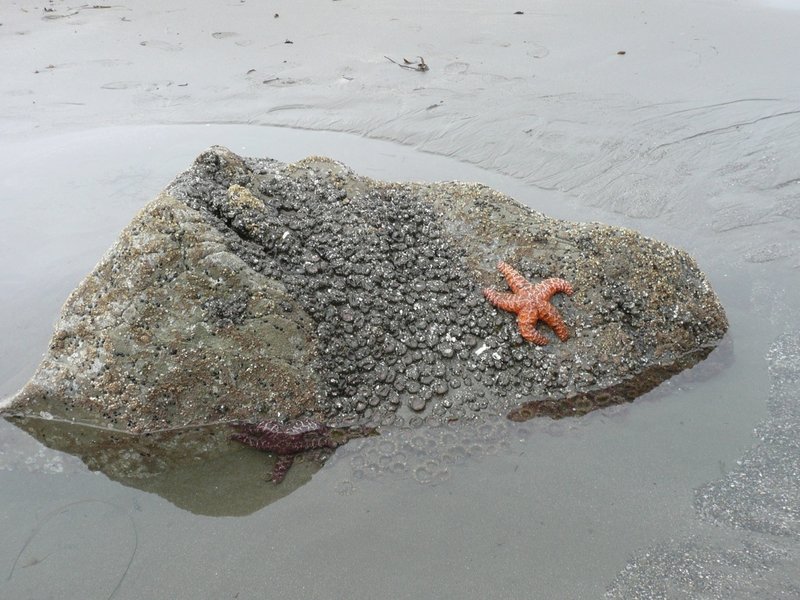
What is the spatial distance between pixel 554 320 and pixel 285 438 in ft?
7.76

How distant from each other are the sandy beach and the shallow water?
0.02m

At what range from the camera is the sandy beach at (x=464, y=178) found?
406cm

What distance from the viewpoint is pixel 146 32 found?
11.8 m

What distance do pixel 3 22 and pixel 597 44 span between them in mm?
12072

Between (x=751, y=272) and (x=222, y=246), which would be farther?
(x=751, y=272)

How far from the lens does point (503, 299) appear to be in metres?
4.98

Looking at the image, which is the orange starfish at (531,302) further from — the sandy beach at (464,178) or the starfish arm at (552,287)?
the sandy beach at (464,178)

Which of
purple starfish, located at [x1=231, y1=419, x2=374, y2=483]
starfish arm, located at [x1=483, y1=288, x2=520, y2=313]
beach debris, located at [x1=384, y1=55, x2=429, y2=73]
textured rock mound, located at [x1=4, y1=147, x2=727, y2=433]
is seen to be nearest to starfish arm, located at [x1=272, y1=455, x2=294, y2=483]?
purple starfish, located at [x1=231, y1=419, x2=374, y2=483]

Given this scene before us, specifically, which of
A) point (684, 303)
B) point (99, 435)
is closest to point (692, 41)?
point (684, 303)

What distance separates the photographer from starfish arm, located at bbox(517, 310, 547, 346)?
193 inches

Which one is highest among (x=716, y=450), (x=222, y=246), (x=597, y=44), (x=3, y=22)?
(x=3, y=22)

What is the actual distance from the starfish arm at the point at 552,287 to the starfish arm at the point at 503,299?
0.22 metres

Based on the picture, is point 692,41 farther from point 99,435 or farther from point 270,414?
point 99,435

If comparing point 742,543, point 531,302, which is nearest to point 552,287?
point 531,302
